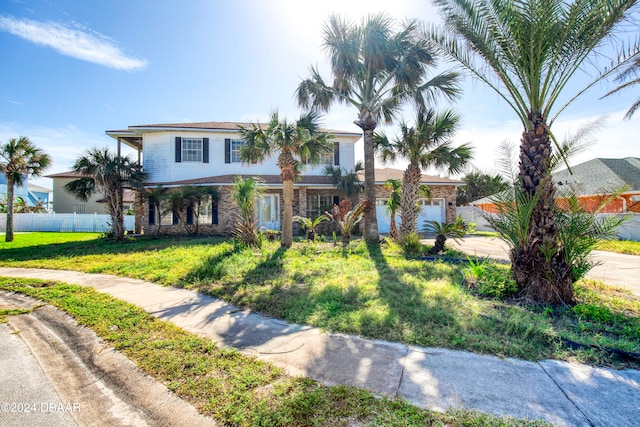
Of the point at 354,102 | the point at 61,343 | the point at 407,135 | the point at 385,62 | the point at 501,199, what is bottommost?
the point at 61,343

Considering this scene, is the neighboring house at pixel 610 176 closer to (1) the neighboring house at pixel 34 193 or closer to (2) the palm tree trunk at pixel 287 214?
(2) the palm tree trunk at pixel 287 214

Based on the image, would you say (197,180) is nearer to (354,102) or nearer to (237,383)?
(354,102)

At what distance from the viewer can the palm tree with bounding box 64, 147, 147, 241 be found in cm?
1460

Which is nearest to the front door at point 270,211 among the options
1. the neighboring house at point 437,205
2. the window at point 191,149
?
the window at point 191,149

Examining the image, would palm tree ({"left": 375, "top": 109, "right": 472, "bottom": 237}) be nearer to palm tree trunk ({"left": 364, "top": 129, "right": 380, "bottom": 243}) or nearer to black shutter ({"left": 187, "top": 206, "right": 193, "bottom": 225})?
palm tree trunk ({"left": 364, "top": 129, "right": 380, "bottom": 243})

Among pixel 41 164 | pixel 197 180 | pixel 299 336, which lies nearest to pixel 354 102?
pixel 197 180

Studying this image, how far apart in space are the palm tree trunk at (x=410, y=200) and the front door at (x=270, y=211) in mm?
8345

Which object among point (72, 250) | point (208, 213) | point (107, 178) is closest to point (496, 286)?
point (72, 250)

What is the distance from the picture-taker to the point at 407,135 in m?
12.2

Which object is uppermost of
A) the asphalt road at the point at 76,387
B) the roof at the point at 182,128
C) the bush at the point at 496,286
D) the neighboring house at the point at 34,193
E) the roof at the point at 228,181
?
the roof at the point at 182,128

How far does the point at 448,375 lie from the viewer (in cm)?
299

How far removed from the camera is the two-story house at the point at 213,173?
17250 mm

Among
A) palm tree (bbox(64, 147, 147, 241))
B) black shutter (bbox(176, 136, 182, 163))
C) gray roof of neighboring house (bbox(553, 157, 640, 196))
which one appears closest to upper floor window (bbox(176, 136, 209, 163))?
black shutter (bbox(176, 136, 182, 163))

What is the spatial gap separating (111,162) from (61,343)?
43.2ft
